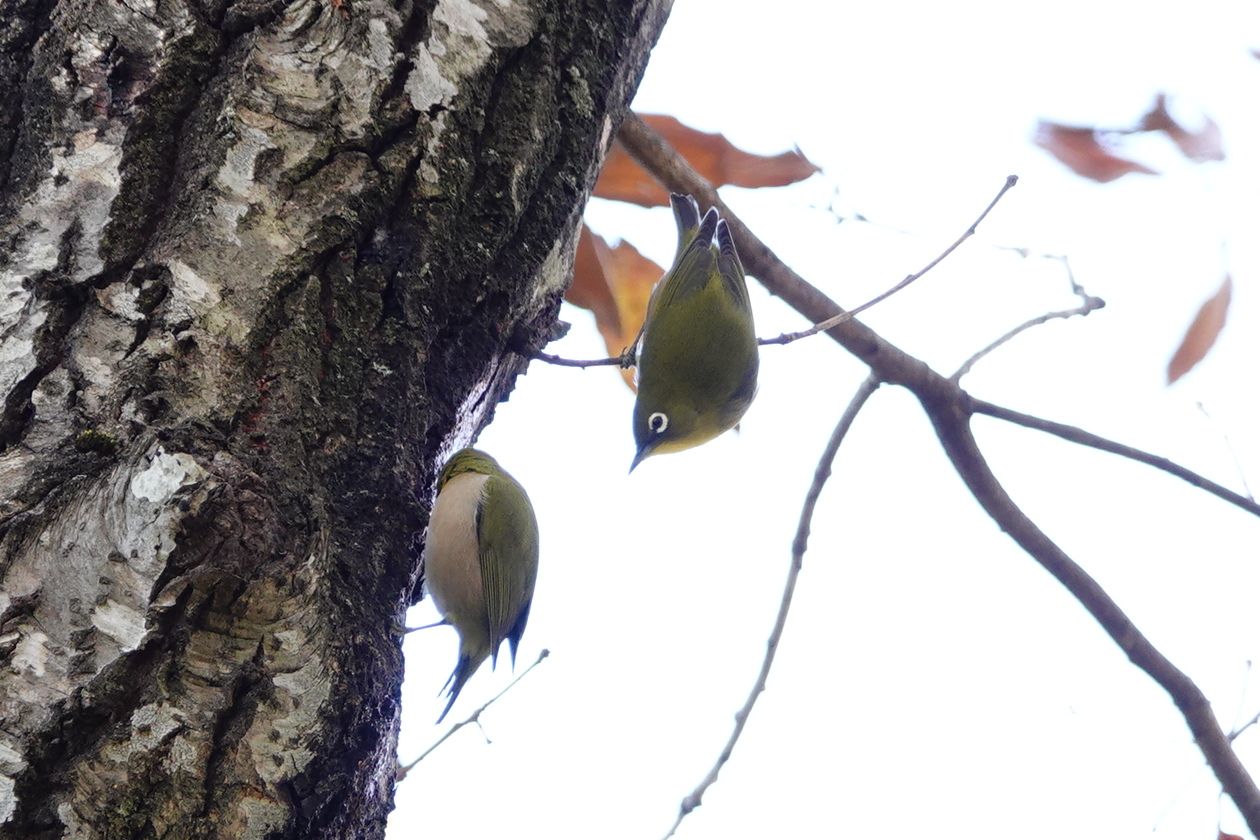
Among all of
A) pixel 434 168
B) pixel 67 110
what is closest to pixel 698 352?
pixel 434 168

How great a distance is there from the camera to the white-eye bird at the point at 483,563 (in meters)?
3.44

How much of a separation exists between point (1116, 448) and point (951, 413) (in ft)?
1.40

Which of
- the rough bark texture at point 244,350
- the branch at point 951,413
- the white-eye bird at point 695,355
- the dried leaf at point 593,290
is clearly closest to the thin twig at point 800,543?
the branch at point 951,413

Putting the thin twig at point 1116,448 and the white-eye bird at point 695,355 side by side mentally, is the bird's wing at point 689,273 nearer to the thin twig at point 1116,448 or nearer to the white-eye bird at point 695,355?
the white-eye bird at point 695,355

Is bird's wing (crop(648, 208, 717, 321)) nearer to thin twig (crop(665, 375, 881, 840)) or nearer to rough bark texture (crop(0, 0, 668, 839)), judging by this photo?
thin twig (crop(665, 375, 881, 840))

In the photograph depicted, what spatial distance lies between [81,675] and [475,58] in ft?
3.69

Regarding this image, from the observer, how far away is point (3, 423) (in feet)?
5.07

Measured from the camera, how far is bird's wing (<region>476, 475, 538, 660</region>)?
3535 mm

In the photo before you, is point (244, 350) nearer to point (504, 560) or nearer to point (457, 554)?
point (457, 554)

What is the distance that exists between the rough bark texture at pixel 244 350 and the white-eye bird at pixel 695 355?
2146 millimetres

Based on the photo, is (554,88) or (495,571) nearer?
(554,88)

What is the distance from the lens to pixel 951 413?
3.10 metres

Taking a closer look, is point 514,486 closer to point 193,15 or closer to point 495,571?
point 495,571

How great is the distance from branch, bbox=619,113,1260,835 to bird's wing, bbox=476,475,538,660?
103 centimetres
